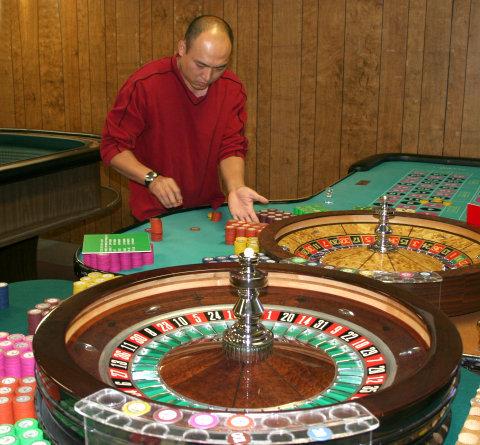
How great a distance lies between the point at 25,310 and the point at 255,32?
3.73 meters

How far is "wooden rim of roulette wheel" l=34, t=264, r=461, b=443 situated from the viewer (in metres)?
0.80

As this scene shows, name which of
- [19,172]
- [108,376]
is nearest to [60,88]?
[19,172]

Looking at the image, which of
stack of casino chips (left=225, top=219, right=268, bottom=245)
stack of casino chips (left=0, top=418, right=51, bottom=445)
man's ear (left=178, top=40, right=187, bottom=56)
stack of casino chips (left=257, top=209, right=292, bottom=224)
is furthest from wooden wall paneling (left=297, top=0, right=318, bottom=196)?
stack of casino chips (left=0, top=418, right=51, bottom=445)

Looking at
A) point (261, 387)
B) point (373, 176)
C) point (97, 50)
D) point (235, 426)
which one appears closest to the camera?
point (235, 426)

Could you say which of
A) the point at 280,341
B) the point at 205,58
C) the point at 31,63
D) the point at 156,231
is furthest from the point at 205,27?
the point at 31,63

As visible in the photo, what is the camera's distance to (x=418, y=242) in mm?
2027

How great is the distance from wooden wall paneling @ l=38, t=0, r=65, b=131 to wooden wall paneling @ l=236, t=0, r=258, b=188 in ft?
5.88

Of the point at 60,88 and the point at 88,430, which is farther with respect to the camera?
the point at 60,88

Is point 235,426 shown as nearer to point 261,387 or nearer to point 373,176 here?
point 261,387

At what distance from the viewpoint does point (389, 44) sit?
4703 millimetres

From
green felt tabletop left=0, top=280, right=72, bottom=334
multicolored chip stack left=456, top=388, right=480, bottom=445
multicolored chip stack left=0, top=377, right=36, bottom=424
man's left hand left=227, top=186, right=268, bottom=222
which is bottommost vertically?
green felt tabletop left=0, top=280, right=72, bottom=334

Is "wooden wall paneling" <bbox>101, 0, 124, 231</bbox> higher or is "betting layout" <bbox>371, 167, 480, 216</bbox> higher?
"wooden wall paneling" <bbox>101, 0, 124, 231</bbox>

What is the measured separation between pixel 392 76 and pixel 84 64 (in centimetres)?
265

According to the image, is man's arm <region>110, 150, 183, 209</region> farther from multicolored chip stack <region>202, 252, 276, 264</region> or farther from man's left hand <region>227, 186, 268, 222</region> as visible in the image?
multicolored chip stack <region>202, 252, 276, 264</region>
